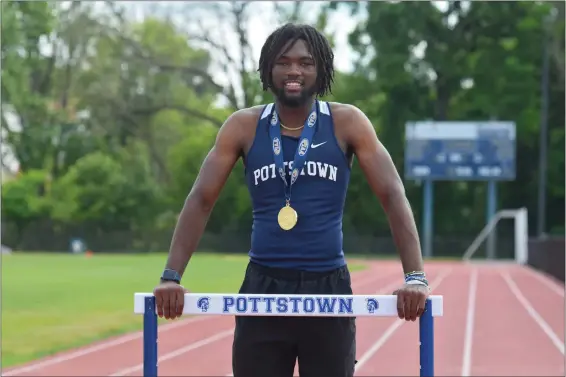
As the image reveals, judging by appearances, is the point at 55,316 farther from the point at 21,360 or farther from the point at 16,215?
the point at 16,215

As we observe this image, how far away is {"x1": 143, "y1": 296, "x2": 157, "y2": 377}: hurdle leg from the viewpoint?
9.56 feet

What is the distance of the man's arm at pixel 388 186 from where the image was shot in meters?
3.03

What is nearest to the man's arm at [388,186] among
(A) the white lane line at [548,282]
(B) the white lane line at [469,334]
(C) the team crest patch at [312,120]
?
(C) the team crest patch at [312,120]

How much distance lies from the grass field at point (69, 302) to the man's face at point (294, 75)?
22.0ft

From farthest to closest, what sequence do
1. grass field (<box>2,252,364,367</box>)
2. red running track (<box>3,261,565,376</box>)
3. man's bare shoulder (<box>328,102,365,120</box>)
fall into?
grass field (<box>2,252,364,367</box>) < red running track (<box>3,261,565,376</box>) < man's bare shoulder (<box>328,102,365,120</box>)

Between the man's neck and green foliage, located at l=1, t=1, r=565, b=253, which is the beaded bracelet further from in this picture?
green foliage, located at l=1, t=1, r=565, b=253

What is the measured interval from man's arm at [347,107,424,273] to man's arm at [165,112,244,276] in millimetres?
336

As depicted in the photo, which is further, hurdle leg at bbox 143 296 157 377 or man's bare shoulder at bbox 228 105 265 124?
man's bare shoulder at bbox 228 105 265 124

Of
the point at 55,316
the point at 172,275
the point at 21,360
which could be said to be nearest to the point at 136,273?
the point at 55,316

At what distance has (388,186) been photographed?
3.05 m

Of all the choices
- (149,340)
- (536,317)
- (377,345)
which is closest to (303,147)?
(149,340)

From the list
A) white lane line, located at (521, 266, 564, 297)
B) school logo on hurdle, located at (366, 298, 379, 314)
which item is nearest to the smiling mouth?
school logo on hurdle, located at (366, 298, 379, 314)

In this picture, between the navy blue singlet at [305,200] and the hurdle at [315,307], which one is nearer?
the hurdle at [315,307]

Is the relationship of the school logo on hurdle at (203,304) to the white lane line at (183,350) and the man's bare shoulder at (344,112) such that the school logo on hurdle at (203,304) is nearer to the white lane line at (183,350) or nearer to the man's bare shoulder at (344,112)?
the man's bare shoulder at (344,112)
